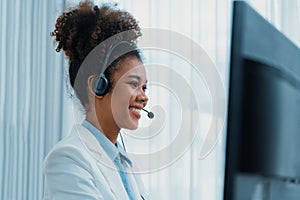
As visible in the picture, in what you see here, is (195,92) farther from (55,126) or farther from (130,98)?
(130,98)

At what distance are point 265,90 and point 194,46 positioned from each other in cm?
166

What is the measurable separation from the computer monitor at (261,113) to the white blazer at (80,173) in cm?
51

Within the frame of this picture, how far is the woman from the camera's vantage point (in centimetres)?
122

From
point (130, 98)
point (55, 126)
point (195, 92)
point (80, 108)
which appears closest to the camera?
point (130, 98)

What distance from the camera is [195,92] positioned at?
230 centimetres

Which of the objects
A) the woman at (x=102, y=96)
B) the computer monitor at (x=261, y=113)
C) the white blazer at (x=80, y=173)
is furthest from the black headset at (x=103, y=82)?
the computer monitor at (x=261, y=113)

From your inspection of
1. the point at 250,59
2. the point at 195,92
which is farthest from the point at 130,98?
the point at 195,92

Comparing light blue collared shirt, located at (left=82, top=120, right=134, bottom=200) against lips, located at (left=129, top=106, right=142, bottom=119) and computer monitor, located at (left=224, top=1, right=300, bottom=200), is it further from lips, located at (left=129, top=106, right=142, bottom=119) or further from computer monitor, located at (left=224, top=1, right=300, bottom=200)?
computer monitor, located at (left=224, top=1, right=300, bottom=200)

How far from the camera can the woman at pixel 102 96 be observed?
47.9 inches

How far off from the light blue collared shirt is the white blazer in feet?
0.05

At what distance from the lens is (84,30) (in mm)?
1370

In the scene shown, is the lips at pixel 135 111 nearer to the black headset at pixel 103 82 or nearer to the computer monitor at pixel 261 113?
the black headset at pixel 103 82

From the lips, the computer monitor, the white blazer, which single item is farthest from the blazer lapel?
the computer monitor

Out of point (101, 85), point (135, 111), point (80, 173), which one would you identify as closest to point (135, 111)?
point (135, 111)
